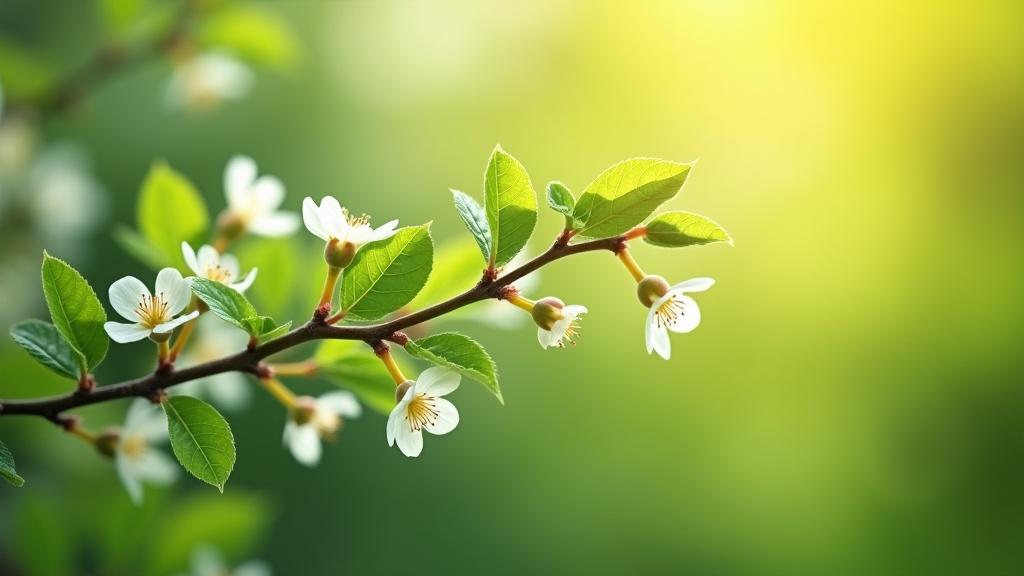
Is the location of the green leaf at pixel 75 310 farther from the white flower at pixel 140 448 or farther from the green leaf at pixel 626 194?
the green leaf at pixel 626 194

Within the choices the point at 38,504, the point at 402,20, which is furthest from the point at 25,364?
the point at 402,20

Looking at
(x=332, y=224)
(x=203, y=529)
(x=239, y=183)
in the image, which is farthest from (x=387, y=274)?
(x=203, y=529)

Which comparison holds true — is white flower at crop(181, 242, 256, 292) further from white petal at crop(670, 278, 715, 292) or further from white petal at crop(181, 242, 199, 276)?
white petal at crop(670, 278, 715, 292)

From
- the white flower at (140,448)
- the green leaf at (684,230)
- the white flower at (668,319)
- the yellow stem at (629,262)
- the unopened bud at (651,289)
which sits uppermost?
the green leaf at (684,230)

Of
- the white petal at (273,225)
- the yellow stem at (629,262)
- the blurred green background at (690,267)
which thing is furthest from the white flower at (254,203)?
the blurred green background at (690,267)

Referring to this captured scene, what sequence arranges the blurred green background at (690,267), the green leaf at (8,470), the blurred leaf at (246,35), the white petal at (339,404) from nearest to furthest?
1. the green leaf at (8,470)
2. the white petal at (339,404)
3. the blurred leaf at (246,35)
4. the blurred green background at (690,267)

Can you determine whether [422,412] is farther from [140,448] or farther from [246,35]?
[246,35]
